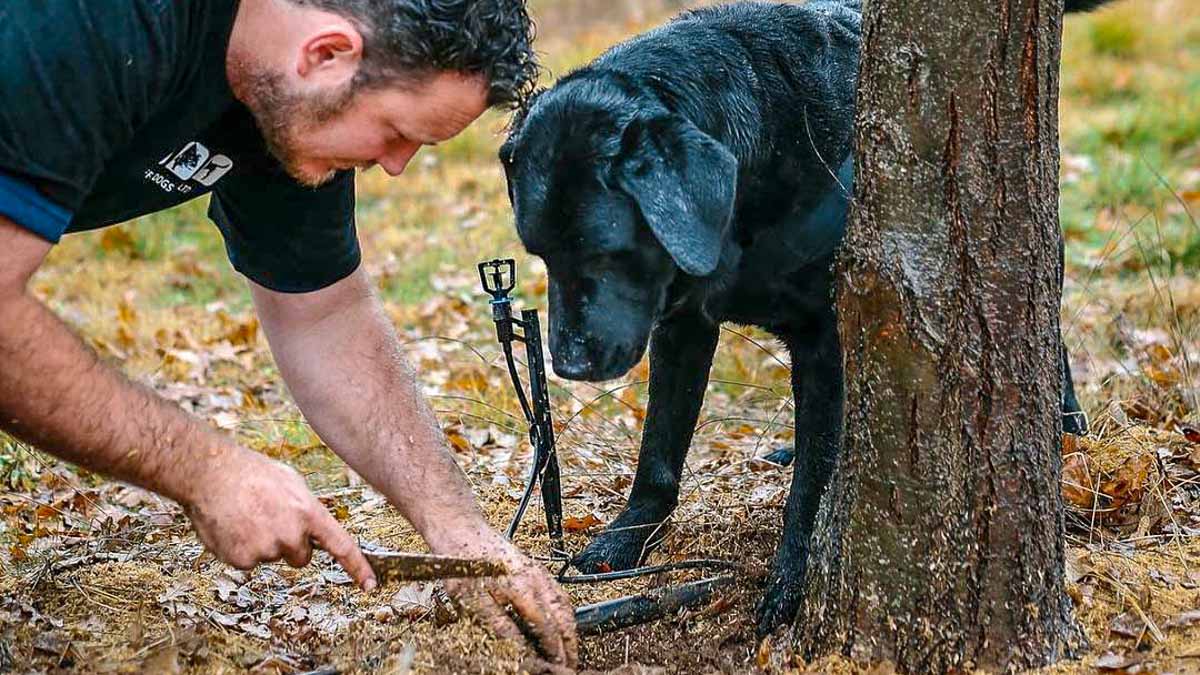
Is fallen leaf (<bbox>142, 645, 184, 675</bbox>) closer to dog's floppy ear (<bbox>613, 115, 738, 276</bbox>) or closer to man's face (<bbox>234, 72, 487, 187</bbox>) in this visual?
man's face (<bbox>234, 72, 487, 187</bbox>)

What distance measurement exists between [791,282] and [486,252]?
12.3 ft

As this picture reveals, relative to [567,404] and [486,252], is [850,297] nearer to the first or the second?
[567,404]

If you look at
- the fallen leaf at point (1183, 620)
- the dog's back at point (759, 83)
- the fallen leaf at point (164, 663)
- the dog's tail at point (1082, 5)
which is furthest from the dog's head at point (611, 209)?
the dog's tail at point (1082, 5)

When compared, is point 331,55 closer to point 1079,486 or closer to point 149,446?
point 149,446

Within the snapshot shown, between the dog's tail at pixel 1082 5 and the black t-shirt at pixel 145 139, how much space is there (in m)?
2.25

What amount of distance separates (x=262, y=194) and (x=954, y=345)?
5.09 ft

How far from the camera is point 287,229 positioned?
2.94 meters

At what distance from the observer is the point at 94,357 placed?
2.31 metres

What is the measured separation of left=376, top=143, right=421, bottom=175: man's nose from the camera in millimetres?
2715

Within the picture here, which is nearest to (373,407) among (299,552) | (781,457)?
(299,552)

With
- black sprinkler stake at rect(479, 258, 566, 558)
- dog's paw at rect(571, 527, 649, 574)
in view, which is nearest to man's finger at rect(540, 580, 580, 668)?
black sprinkler stake at rect(479, 258, 566, 558)

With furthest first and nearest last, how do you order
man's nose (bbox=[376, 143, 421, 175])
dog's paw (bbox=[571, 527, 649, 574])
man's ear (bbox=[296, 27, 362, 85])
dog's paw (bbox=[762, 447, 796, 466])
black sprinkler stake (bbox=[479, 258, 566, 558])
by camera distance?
dog's paw (bbox=[762, 447, 796, 466]), dog's paw (bbox=[571, 527, 649, 574]), black sprinkler stake (bbox=[479, 258, 566, 558]), man's nose (bbox=[376, 143, 421, 175]), man's ear (bbox=[296, 27, 362, 85])

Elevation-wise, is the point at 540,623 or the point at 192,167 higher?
the point at 192,167

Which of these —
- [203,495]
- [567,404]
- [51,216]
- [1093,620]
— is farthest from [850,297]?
[567,404]
